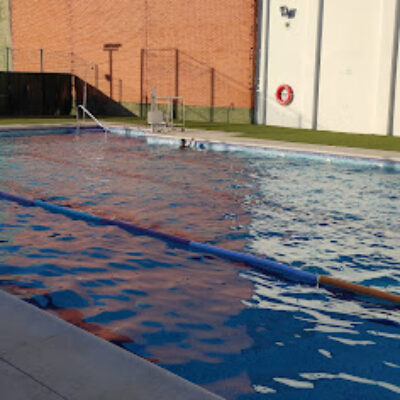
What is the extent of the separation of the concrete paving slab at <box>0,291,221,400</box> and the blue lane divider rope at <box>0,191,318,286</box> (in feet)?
7.91

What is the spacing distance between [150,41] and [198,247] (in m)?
18.9

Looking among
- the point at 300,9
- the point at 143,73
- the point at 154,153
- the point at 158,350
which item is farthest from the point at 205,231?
the point at 143,73

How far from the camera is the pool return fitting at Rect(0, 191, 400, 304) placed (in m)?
4.84

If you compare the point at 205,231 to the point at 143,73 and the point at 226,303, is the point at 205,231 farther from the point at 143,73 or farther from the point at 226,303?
the point at 143,73

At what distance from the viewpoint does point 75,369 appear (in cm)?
289

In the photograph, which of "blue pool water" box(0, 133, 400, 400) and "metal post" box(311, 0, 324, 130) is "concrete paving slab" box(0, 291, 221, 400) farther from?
"metal post" box(311, 0, 324, 130)

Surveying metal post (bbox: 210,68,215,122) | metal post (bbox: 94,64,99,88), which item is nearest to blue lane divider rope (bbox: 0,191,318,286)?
metal post (bbox: 210,68,215,122)

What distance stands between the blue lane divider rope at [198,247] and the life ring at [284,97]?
1316 cm

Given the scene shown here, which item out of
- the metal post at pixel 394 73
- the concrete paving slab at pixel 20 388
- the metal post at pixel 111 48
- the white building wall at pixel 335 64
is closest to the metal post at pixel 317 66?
the white building wall at pixel 335 64

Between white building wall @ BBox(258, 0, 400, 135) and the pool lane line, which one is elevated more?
white building wall @ BBox(258, 0, 400, 135)

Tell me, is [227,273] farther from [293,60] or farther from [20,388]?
[293,60]

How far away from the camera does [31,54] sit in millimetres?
28344

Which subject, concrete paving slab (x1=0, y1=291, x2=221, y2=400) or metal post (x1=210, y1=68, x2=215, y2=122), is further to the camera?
metal post (x1=210, y1=68, x2=215, y2=122)

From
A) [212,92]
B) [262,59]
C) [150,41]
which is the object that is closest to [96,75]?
[150,41]
